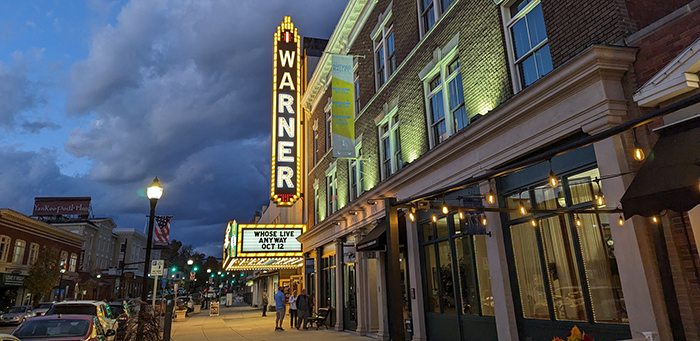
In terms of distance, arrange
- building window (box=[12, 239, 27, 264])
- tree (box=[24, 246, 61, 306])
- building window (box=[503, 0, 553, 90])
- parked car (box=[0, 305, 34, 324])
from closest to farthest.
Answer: building window (box=[503, 0, 553, 90]), parked car (box=[0, 305, 34, 324]), building window (box=[12, 239, 27, 264]), tree (box=[24, 246, 61, 306])

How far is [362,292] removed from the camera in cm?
1705

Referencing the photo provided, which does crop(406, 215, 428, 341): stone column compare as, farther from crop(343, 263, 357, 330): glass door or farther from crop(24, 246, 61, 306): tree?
crop(24, 246, 61, 306): tree

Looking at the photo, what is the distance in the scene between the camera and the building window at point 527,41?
352 inches

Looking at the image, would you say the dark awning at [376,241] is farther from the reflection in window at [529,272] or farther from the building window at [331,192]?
the building window at [331,192]

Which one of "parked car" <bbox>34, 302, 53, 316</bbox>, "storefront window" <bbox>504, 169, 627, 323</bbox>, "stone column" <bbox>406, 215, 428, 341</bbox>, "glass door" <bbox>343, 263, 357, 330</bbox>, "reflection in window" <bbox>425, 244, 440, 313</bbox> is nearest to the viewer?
"storefront window" <bbox>504, 169, 627, 323</bbox>

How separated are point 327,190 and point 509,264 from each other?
14596 millimetres

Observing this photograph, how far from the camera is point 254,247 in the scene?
25.3 metres

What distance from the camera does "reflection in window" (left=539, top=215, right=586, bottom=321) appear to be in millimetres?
7902

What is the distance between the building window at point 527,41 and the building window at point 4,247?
44.4 metres

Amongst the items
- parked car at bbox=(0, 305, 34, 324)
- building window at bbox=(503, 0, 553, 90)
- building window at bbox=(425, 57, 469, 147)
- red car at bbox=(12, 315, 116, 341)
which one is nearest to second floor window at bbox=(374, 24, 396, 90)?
building window at bbox=(425, 57, 469, 147)

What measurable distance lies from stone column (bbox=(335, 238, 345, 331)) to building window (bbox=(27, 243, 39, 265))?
123 feet

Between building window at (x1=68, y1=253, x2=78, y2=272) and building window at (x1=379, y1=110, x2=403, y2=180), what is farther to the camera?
building window at (x1=68, y1=253, x2=78, y2=272)

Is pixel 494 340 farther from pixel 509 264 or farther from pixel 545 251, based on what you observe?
pixel 545 251

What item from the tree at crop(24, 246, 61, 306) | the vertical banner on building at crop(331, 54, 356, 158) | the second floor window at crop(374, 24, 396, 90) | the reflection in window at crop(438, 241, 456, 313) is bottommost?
the reflection in window at crop(438, 241, 456, 313)
